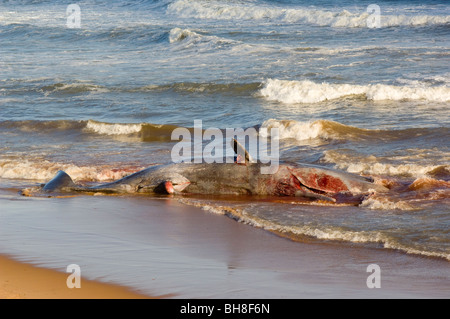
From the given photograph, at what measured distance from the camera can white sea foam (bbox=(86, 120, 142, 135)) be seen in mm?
13875

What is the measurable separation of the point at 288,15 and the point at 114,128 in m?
23.4

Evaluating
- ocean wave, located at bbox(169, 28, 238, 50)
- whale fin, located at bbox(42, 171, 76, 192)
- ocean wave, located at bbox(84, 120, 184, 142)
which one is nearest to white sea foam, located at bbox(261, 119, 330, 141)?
ocean wave, located at bbox(84, 120, 184, 142)

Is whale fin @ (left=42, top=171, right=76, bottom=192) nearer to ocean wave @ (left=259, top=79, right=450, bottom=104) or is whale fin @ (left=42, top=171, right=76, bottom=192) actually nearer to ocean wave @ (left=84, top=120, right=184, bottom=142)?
ocean wave @ (left=84, top=120, right=184, bottom=142)

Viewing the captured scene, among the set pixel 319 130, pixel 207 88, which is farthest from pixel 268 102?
pixel 319 130

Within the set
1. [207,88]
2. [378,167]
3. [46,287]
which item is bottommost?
[46,287]

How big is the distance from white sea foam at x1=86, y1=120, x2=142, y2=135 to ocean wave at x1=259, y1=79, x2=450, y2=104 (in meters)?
4.45

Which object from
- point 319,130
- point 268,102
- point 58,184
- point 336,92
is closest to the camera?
point 58,184

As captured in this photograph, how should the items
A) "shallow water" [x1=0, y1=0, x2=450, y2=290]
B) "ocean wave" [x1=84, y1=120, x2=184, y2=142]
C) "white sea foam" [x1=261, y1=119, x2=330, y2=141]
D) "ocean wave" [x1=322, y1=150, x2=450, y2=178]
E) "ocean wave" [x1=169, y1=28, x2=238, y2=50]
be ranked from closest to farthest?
"shallow water" [x1=0, y1=0, x2=450, y2=290], "ocean wave" [x1=322, y1=150, x2=450, y2=178], "white sea foam" [x1=261, y1=119, x2=330, y2=141], "ocean wave" [x1=84, y1=120, x2=184, y2=142], "ocean wave" [x1=169, y1=28, x2=238, y2=50]

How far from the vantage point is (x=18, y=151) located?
1208 cm

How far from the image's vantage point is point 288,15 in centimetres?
3538

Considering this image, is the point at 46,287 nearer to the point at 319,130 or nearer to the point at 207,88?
the point at 319,130

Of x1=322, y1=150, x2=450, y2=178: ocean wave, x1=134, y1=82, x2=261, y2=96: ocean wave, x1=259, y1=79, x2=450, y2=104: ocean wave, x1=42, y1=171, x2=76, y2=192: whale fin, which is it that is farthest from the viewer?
x1=134, y1=82, x2=261, y2=96: ocean wave

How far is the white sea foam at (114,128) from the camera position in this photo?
1388cm

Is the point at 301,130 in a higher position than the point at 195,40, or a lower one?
lower
